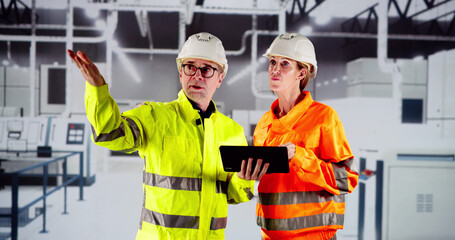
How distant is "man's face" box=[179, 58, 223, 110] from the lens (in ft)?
5.22

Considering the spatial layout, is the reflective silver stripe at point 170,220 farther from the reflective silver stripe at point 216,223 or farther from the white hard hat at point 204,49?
the white hard hat at point 204,49

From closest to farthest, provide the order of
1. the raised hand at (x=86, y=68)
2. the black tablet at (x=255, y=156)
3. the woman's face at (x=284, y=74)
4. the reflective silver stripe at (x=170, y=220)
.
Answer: the raised hand at (x=86, y=68) < the black tablet at (x=255, y=156) < the reflective silver stripe at (x=170, y=220) < the woman's face at (x=284, y=74)

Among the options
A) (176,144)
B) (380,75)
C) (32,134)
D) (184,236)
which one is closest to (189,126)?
(176,144)

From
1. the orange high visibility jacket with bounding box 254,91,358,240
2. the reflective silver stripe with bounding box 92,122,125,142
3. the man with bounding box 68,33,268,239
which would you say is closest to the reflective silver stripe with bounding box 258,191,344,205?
the orange high visibility jacket with bounding box 254,91,358,240

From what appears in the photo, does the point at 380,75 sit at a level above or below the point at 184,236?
above

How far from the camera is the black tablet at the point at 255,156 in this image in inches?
53.4

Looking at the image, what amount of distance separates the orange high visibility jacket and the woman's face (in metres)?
0.11

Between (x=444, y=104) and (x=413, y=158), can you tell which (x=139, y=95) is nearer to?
(x=444, y=104)

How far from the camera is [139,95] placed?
453 inches

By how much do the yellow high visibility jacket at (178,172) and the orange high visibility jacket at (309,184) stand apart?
22 cm

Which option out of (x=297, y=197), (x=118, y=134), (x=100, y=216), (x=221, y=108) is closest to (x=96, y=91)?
(x=118, y=134)

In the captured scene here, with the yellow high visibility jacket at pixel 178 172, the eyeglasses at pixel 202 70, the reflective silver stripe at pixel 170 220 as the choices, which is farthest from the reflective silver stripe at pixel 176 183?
the eyeglasses at pixel 202 70

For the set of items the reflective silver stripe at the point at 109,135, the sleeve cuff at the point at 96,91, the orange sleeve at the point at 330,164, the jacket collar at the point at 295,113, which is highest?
the sleeve cuff at the point at 96,91

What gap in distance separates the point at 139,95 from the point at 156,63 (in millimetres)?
1302
